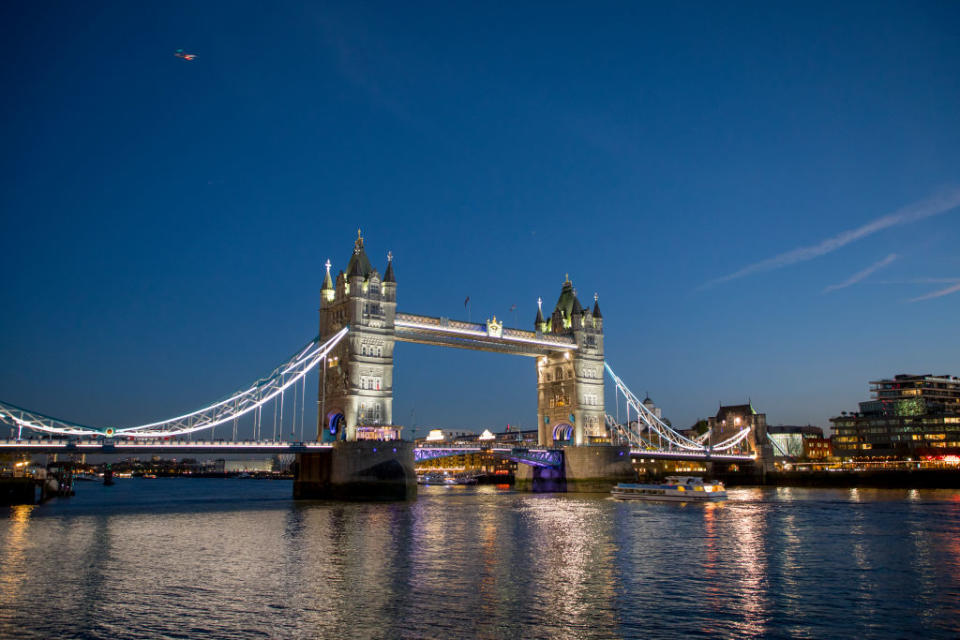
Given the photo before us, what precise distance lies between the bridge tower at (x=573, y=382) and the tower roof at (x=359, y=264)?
23.2m

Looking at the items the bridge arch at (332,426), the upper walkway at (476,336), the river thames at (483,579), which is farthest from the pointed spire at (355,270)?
the river thames at (483,579)

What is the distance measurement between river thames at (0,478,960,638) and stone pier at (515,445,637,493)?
36.4 metres

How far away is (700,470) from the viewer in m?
124

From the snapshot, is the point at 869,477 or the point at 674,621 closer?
the point at 674,621

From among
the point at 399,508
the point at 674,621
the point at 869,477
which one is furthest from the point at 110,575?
the point at 869,477

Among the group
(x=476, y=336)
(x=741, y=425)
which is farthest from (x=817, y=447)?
(x=476, y=336)

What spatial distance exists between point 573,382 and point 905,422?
230 feet

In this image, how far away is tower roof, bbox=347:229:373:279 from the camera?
68.1 meters

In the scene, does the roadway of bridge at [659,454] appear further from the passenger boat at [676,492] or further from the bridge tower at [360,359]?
the passenger boat at [676,492]

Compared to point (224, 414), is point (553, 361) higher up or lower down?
higher up

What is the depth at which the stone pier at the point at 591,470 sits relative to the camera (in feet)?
263

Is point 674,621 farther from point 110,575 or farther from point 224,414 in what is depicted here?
point 224,414

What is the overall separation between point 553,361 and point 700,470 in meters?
48.9

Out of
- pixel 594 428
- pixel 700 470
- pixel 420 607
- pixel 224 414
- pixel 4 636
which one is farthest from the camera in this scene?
pixel 700 470
